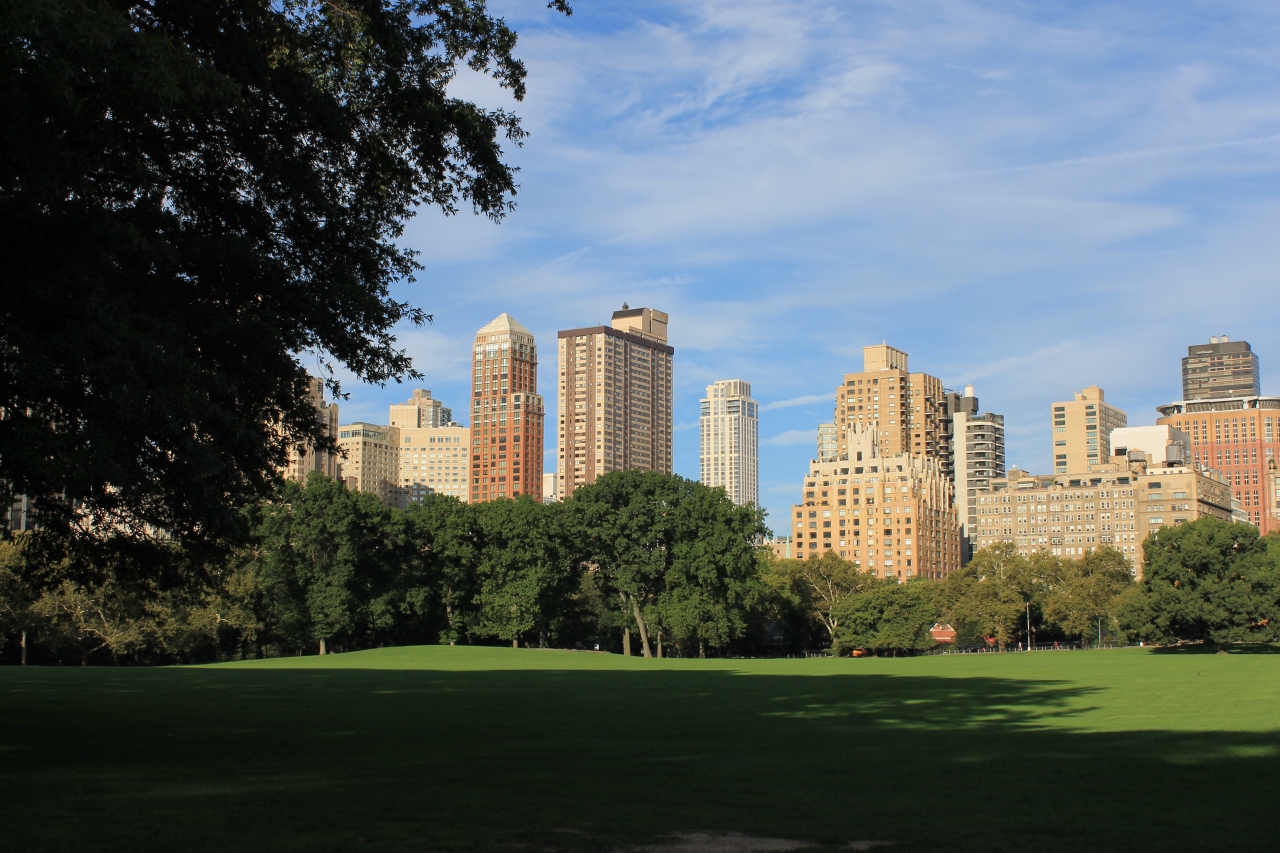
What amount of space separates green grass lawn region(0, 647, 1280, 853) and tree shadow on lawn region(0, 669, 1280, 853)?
6 cm

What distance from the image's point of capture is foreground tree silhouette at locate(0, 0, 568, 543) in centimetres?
1405

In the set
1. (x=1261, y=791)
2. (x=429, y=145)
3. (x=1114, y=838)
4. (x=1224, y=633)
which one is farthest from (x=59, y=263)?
(x=1224, y=633)

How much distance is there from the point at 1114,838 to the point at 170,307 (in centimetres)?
1380

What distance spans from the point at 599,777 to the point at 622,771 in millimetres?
769

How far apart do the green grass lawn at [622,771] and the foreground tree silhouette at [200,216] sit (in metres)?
3.79

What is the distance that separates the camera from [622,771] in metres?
16.4

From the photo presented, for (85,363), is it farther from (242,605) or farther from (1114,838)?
(242,605)

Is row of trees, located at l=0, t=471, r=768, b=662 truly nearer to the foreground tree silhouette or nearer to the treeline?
the treeline

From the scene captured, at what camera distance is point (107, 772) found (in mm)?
15016

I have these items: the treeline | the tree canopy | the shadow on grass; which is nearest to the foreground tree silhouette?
the treeline

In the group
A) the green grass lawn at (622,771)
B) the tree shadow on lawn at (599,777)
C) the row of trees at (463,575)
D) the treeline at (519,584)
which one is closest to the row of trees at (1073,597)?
the treeline at (519,584)

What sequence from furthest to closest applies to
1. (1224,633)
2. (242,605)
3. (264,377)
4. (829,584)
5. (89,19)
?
(829,584), (1224,633), (242,605), (264,377), (89,19)

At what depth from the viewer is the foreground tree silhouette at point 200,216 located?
14.0m

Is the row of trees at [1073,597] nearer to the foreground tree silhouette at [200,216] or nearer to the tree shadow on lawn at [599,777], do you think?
Result: the tree shadow on lawn at [599,777]
